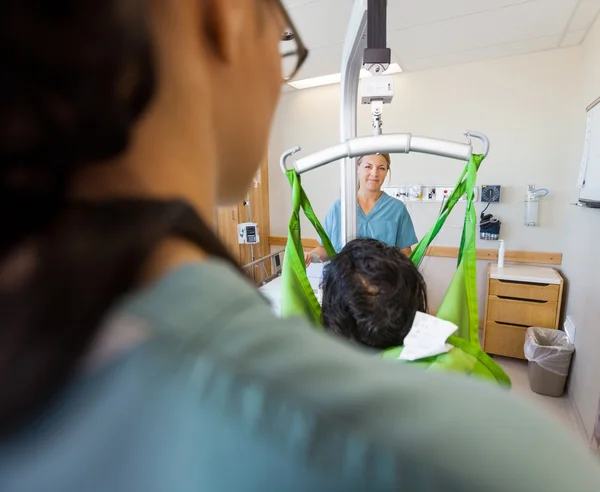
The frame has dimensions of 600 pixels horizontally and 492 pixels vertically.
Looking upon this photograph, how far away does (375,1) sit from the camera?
920 mm

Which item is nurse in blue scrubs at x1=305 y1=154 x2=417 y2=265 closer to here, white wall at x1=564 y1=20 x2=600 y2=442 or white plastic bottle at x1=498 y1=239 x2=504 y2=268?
white wall at x1=564 y1=20 x2=600 y2=442

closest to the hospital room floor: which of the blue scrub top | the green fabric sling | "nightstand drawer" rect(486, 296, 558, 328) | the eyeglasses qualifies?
"nightstand drawer" rect(486, 296, 558, 328)

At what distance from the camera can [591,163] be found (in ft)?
6.81

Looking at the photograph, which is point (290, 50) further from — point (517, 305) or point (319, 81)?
point (319, 81)

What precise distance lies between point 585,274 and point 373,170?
144 centimetres

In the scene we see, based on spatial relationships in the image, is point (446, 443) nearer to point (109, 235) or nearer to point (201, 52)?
point (109, 235)

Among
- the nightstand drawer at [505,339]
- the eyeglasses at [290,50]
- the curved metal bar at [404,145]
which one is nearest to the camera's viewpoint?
the eyeglasses at [290,50]

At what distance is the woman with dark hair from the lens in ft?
0.58

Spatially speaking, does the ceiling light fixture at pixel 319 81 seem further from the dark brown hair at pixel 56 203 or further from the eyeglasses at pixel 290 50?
the dark brown hair at pixel 56 203

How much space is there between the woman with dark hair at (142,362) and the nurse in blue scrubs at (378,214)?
1.64 meters

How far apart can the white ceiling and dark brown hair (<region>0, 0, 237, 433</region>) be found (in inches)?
78.5

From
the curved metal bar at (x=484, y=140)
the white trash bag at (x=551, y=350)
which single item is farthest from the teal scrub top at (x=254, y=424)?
the white trash bag at (x=551, y=350)

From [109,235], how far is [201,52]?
0.55 feet

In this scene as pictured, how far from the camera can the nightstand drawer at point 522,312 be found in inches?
101
